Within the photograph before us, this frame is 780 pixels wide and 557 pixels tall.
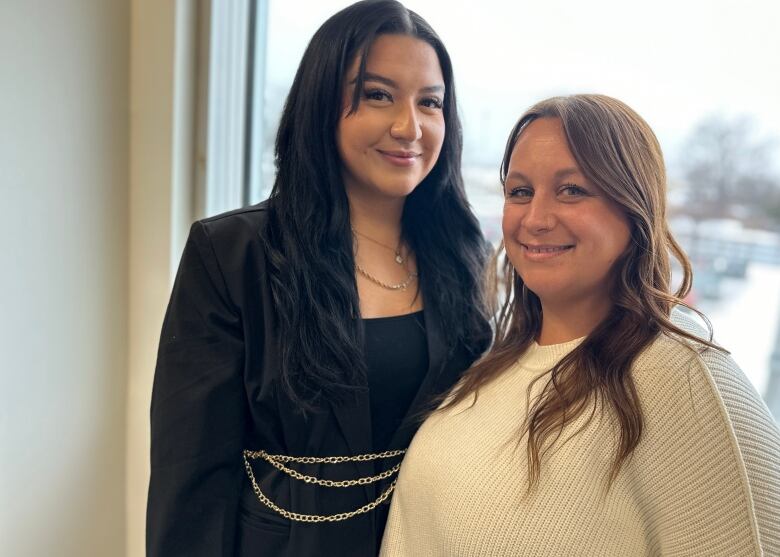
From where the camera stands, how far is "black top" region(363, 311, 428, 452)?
3.60 ft

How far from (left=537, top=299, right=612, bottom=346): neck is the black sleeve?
520 mm

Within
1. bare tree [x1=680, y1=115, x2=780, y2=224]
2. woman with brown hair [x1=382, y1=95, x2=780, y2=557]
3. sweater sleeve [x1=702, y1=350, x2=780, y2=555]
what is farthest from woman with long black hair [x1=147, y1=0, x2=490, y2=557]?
bare tree [x1=680, y1=115, x2=780, y2=224]

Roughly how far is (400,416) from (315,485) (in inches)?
7.6

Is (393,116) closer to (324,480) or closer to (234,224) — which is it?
(234,224)

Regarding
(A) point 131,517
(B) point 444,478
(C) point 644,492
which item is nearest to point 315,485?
(B) point 444,478

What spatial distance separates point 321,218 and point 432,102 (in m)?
0.29

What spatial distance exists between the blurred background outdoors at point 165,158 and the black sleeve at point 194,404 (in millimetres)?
434

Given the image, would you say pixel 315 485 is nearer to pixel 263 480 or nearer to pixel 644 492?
pixel 263 480

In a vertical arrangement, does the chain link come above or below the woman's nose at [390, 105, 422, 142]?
below

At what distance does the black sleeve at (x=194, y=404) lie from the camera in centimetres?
102

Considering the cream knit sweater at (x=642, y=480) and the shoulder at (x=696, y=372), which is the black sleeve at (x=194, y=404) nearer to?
the cream knit sweater at (x=642, y=480)

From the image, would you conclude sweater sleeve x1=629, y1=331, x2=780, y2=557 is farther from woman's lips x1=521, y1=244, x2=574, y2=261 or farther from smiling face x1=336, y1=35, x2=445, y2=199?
smiling face x1=336, y1=35, x2=445, y2=199

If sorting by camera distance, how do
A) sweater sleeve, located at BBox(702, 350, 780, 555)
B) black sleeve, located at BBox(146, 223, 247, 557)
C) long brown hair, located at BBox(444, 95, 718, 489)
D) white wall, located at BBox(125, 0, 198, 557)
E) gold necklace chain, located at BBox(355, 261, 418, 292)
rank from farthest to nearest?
white wall, located at BBox(125, 0, 198, 557)
gold necklace chain, located at BBox(355, 261, 418, 292)
black sleeve, located at BBox(146, 223, 247, 557)
long brown hair, located at BBox(444, 95, 718, 489)
sweater sleeve, located at BBox(702, 350, 780, 555)

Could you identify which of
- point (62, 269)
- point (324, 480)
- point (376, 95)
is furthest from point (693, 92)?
point (62, 269)
